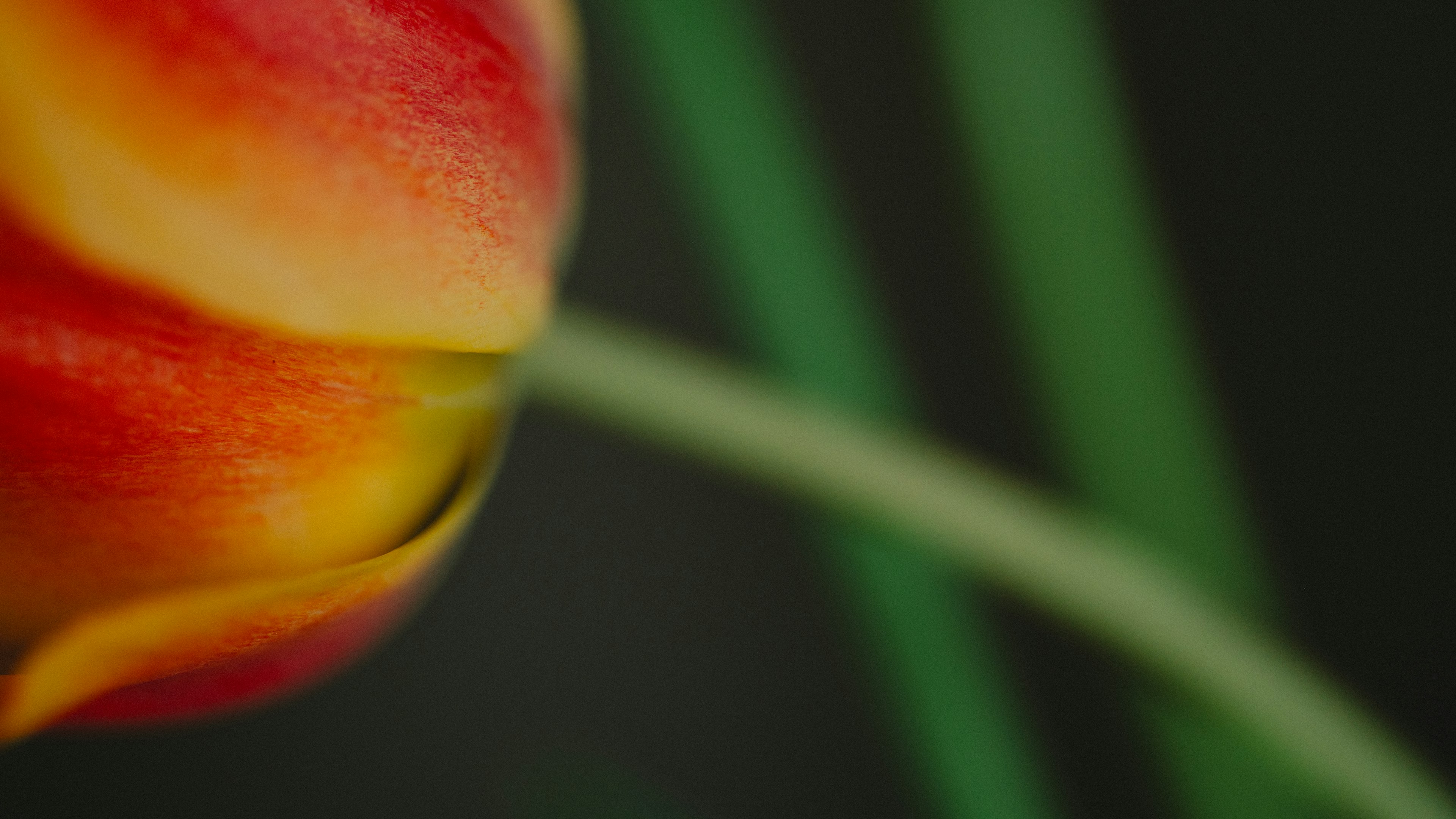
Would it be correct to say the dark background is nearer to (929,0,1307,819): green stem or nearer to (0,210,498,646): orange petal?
(929,0,1307,819): green stem

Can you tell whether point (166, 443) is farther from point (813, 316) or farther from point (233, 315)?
point (813, 316)

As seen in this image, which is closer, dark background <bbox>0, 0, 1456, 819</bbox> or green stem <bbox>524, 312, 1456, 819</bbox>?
green stem <bbox>524, 312, 1456, 819</bbox>

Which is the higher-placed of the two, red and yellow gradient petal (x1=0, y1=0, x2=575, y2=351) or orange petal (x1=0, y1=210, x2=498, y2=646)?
red and yellow gradient petal (x1=0, y1=0, x2=575, y2=351)

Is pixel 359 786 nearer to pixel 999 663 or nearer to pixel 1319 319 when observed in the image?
pixel 999 663

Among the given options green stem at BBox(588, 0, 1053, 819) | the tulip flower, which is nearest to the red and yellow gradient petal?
the tulip flower

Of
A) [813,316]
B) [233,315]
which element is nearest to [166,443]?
[233,315]

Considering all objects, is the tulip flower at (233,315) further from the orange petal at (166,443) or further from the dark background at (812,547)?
the dark background at (812,547)

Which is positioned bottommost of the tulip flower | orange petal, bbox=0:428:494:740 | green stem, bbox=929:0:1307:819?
orange petal, bbox=0:428:494:740

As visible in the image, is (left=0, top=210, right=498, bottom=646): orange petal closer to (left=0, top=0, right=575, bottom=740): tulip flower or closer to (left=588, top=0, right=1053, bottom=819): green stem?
(left=0, top=0, right=575, bottom=740): tulip flower
